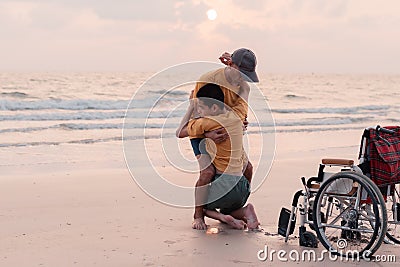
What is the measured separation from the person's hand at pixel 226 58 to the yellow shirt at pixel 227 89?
0.07 meters

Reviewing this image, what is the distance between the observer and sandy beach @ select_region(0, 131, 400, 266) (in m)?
4.32

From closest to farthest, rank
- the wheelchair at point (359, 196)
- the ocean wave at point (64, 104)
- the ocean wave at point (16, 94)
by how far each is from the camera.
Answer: the wheelchair at point (359, 196) < the ocean wave at point (64, 104) < the ocean wave at point (16, 94)

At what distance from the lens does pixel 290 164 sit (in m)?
9.44

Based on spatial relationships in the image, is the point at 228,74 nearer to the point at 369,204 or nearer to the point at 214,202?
the point at 214,202

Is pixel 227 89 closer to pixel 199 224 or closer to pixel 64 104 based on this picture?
pixel 199 224

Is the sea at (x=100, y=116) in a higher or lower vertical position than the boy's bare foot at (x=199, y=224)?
higher

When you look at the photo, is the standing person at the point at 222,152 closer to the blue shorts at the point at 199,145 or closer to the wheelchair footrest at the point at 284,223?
the blue shorts at the point at 199,145

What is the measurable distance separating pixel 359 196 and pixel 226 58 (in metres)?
1.65

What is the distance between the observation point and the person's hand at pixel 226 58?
4988 mm

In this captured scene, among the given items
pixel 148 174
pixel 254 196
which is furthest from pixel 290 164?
pixel 148 174

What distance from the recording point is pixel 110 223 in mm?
5371

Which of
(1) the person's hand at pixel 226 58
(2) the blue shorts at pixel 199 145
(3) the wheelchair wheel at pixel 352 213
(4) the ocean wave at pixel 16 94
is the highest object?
(4) the ocean wave at pixel 16 94

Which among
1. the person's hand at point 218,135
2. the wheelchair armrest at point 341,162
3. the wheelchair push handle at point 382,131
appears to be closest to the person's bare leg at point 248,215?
the person's hand at point 218,135

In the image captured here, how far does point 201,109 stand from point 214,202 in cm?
79
